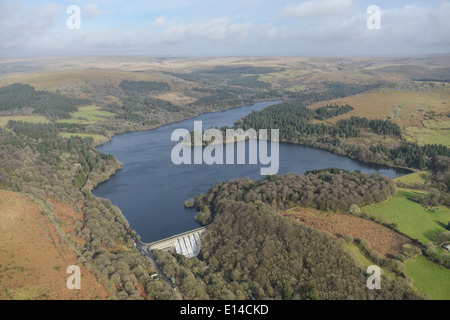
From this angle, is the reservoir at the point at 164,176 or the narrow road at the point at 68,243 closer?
the narrow road at the point at 68,243

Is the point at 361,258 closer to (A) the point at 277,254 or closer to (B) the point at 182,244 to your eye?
(A) the point at 277,254

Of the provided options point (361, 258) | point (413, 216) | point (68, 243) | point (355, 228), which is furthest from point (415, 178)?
point (68, 243)

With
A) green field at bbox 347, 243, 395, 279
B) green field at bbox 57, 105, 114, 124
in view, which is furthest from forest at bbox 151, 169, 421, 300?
green field at bbox 57, 105, 114, 124

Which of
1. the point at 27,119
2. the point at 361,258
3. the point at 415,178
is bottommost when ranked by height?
the point at 361,258

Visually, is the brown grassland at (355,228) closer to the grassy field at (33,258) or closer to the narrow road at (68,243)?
the narrow road at (68,243)

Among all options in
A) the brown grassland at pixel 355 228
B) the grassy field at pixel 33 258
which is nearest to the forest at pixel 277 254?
the brown grassland at pixel 355 228

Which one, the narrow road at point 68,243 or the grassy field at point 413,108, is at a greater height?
the grassy field at point 413,108

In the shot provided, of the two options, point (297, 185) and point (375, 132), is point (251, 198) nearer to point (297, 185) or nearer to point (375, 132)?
point (297, 185)
